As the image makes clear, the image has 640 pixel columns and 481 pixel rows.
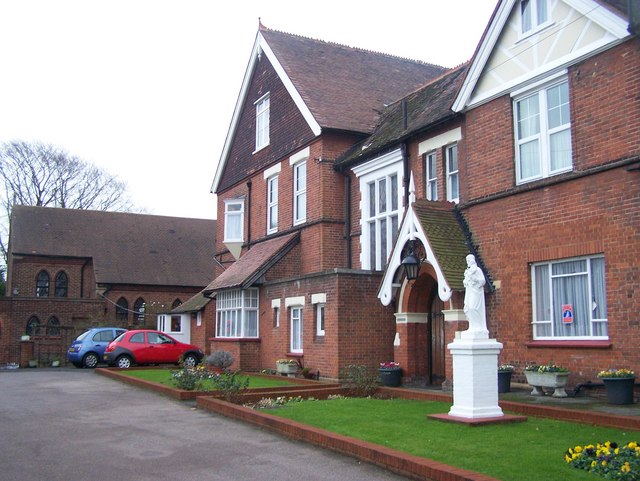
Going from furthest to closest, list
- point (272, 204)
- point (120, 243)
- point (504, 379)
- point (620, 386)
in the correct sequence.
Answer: point (120, 243) < point (272, 204) < point (504, 379) < point (620, 386)

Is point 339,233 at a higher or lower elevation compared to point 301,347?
higher

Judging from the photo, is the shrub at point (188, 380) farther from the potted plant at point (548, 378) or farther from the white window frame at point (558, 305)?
the white window frame at point (558, 305)

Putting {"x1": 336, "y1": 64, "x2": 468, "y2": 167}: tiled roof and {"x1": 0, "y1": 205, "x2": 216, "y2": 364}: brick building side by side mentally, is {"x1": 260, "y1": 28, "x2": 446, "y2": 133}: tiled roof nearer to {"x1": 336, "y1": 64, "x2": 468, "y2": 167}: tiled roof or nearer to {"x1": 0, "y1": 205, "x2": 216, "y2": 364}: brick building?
{"x1": 336, "y1": 64, "x2": 468, "y2": 167}: tiled roof

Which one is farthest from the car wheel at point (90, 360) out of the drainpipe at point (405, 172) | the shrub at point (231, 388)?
the shrub at point (231, 388)

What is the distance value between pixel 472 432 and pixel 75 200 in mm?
52811

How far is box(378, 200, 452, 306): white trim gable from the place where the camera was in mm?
15691

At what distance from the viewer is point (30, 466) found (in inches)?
357

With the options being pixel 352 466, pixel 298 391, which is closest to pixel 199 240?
pixel 298 391

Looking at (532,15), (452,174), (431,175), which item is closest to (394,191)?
(431,175)

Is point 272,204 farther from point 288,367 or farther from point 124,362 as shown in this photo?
point 124,362

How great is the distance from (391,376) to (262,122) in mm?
14078

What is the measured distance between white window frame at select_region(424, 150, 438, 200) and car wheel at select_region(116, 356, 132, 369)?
575 inches

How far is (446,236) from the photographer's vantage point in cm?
1650

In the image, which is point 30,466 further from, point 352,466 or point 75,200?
point 75,200
